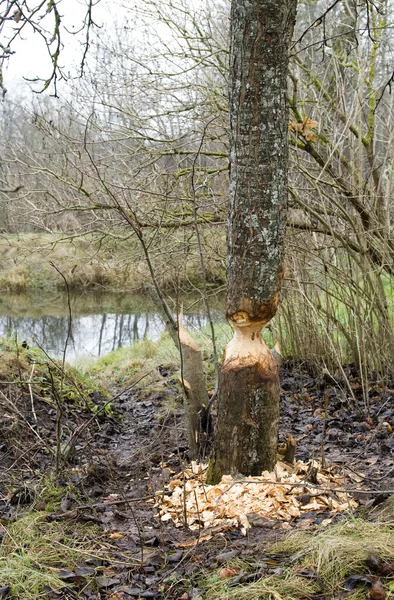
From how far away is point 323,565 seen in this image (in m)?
2.49

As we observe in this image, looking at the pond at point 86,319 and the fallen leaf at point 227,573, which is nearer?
the fallen leaf at point 227,573

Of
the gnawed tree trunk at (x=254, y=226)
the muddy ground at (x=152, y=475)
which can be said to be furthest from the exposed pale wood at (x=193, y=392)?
the gnawed tree trunk at (x=254, y=226)

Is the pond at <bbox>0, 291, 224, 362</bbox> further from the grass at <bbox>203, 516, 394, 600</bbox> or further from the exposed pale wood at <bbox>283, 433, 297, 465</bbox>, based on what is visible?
the grass at <bbox>203, 516, 394, 600</bbox>

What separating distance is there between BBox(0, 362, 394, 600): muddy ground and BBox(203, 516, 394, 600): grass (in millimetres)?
108

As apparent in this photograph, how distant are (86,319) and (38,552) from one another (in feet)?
41.4

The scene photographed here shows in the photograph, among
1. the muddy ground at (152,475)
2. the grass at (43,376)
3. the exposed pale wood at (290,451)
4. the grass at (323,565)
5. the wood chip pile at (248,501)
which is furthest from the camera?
the grass at (43,376)

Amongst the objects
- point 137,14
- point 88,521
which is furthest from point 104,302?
point 88,521

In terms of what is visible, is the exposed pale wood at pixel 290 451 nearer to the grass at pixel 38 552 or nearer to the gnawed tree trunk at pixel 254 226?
the gnawed tree trunk at pixel 254 226

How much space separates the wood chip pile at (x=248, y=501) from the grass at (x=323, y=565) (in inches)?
16.8

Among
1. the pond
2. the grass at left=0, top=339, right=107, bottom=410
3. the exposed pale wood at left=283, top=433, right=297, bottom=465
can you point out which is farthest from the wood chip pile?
the pond

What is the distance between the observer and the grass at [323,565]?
2365mm

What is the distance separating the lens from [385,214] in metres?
5.30

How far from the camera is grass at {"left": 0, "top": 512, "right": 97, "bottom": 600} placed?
105 inches

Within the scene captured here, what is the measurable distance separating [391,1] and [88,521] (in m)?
6.38
